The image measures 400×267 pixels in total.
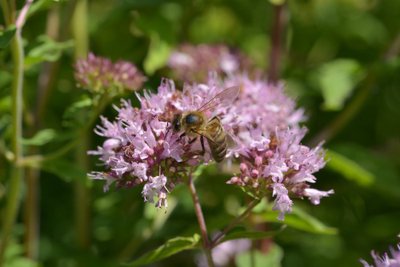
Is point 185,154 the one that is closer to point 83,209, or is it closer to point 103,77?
point 103,77

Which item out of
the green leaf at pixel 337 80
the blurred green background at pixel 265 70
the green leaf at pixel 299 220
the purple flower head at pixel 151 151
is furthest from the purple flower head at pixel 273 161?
the green leaf at pixel 337 80

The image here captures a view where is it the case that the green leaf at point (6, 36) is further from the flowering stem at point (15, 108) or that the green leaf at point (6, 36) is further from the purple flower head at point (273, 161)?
the purple flower head at point (273, 161)

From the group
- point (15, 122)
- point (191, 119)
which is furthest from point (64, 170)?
point (191, 119)

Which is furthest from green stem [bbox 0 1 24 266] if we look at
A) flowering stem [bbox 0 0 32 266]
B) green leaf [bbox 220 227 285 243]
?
green leaf [bbox 220 227 285 243]

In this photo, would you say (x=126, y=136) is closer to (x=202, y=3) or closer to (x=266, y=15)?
(x=202, y=3)

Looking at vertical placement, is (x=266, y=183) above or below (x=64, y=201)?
above

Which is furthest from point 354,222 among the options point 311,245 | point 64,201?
point 64,201
